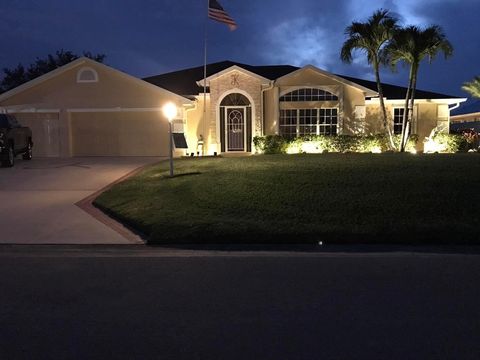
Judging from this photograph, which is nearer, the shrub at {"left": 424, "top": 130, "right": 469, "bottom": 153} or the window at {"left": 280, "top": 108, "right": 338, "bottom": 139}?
the shrub at {"left": 424, "top": 130, "right": 469, "bottom": 153}

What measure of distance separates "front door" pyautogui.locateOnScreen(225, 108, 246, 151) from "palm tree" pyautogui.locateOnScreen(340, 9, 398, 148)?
5004 millimetres

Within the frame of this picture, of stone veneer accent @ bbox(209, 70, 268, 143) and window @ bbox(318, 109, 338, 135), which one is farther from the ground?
stone veneer accent @ bbox(209, 70, 268, 143)

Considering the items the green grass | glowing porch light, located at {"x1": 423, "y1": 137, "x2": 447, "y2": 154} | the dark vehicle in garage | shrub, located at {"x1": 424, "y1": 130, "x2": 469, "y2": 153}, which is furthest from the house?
the green grass

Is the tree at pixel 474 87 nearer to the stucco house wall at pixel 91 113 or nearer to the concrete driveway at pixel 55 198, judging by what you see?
the stucco house wall at pixel 91 113

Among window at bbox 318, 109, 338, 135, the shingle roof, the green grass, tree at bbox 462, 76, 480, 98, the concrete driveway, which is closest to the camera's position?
the green grass

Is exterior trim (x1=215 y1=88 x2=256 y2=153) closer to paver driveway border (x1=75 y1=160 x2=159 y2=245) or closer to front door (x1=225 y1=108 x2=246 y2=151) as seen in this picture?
front door (x1=225 y1=108 x2=246 y2=151)

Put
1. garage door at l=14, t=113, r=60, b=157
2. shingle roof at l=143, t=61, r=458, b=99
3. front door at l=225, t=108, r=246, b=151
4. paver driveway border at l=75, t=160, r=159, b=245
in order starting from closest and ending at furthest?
paver driveway border at l=75, t=160, r=159, b=245, front door at l=225, t=108, r=246, b=151, garage door at l=14, t=113, r=60, b=157, shingle roof at l=143, t=61, r=458, b=99

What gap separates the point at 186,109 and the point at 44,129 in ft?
21.2

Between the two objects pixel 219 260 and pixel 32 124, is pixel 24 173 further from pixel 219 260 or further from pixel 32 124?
pixel 219 260

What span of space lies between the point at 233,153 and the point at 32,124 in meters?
9.05

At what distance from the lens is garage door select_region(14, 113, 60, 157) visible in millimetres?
21969

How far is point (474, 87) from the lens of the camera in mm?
31750

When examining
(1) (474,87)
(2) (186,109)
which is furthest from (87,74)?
(1) (474,87)

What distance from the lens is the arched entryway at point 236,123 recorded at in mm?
21672
